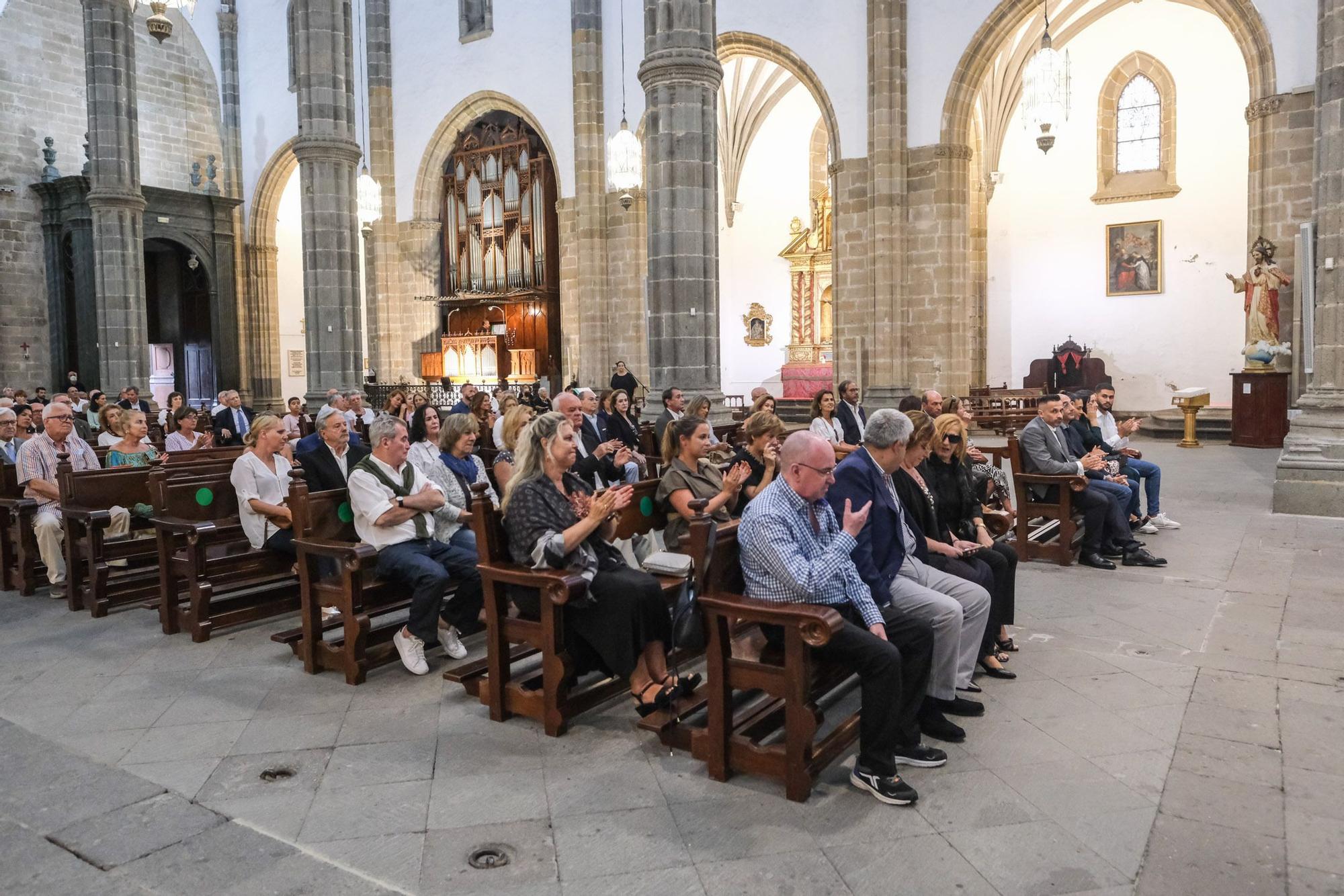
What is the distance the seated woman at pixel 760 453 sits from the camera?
548cm

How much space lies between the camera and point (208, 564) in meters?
5.66

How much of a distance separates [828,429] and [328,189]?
9347mm

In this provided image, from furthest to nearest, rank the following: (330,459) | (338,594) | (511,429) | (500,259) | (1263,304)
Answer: (500,259) → (1263,304) → (330,459) → (511,429) → (338,594)

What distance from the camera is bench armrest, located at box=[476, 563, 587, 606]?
152 inches

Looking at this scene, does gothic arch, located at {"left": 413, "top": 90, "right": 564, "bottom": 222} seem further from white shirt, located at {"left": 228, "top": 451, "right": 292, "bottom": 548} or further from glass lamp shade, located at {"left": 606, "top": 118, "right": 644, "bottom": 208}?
white shirt, located at {"left": 228, "top": 451, "right": 292, "bottom": 548}

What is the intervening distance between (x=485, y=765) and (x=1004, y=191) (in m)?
20.4

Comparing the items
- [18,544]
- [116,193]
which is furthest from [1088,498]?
[116,193]

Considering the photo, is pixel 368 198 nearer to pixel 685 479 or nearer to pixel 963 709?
pixel 685 479

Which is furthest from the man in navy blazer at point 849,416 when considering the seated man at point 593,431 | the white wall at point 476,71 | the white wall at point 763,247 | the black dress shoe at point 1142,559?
the white wall at point 763,247

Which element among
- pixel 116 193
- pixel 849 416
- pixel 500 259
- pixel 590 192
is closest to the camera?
pixel 849 416

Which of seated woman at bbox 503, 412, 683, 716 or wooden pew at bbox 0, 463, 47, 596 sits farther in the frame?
wooden pew at bbox 0, 463, 47, 596

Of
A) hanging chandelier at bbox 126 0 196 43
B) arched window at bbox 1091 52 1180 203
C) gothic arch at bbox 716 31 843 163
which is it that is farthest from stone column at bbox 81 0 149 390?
arched window at bbox 1091 52 1180 203

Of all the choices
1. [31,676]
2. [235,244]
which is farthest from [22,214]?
[31,676]

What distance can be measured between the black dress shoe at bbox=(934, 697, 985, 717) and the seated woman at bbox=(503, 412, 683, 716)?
1070 mm
